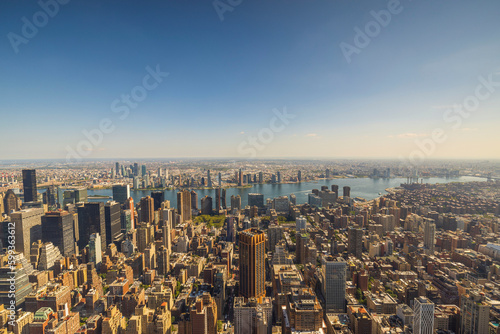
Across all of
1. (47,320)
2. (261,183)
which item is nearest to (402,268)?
(47,320)

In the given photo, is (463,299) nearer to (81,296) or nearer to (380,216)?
(380,216)

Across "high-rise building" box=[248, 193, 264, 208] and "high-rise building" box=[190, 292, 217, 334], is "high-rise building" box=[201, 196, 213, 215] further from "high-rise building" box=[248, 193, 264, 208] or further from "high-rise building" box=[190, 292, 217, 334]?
"high-rise building" box=[190, 292, 217, 334]

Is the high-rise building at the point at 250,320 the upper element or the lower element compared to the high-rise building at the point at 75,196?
lower

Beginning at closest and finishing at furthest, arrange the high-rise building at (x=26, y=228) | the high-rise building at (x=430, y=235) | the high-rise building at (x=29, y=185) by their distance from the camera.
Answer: the high-rise building at (x=26, y=228) → the high-rise building at (x=430, y=235) → the high-rise building at (x=29, y=185)

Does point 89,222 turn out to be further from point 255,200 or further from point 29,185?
point 255,200

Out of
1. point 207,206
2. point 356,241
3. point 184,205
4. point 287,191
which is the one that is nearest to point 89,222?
point 184,205

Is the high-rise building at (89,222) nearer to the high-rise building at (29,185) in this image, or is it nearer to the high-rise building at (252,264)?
the high-rise building at (29,185)

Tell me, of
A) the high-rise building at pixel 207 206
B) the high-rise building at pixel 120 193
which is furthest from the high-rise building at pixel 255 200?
the high-rise building at pixel 120 193
